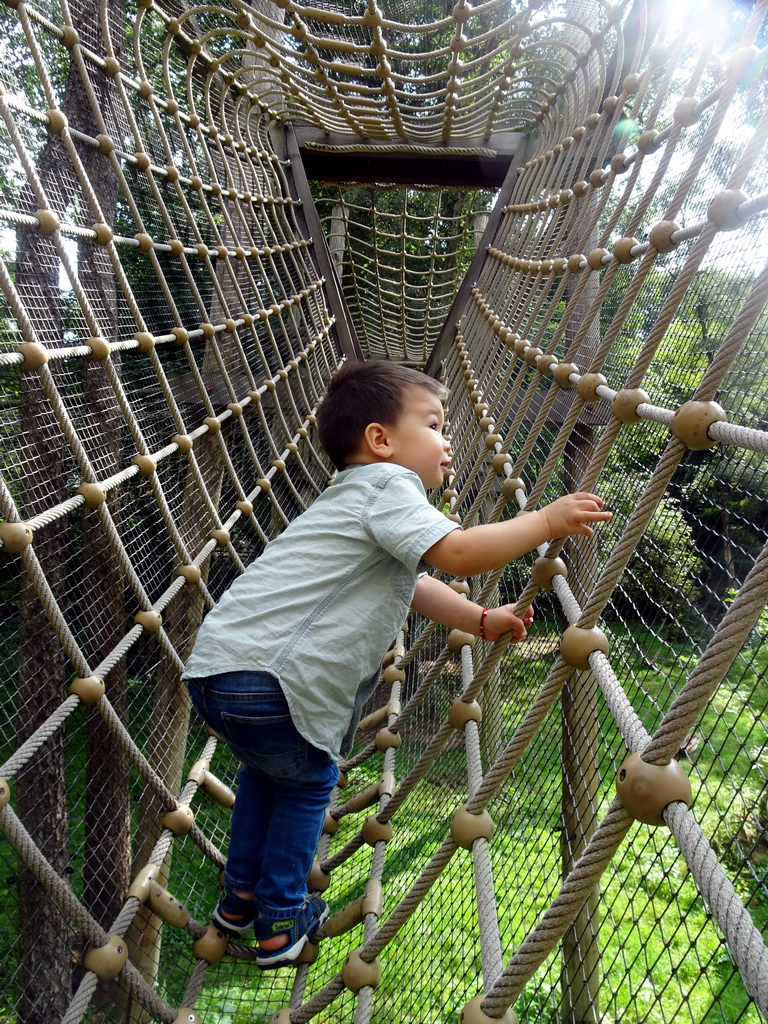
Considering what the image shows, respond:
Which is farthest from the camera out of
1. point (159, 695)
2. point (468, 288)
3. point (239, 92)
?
point (468, 288)

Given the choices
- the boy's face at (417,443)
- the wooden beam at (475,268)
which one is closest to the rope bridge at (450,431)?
the wooden beam at (475,268)

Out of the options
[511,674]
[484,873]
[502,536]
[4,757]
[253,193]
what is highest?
[253,193]

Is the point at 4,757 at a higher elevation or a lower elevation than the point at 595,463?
lower

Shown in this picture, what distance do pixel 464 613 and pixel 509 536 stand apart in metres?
0.18

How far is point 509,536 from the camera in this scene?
79 centimetres

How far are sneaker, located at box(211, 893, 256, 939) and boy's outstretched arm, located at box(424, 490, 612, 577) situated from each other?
597mm

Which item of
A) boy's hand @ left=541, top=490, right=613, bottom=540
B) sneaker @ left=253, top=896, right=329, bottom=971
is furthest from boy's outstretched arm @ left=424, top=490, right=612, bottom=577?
sneaker @ left=253, top=896, right=329, bottom=971

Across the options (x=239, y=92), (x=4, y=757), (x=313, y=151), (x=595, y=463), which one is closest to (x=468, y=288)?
(x=313, y=151)

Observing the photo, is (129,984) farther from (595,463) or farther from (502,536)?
(595,463)

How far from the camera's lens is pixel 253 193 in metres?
2.26

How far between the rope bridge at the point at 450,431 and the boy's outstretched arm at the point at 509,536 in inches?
3.4

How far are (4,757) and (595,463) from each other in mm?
3305

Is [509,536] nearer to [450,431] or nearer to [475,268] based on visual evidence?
[450,431]

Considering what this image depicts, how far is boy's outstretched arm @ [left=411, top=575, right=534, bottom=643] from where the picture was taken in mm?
883
